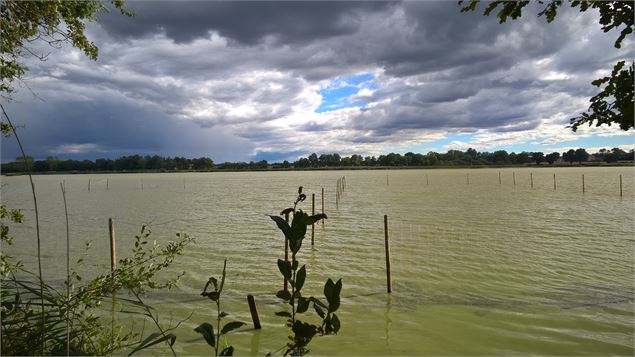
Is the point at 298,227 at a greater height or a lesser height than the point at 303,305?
greater

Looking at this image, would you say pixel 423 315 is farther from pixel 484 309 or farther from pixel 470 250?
pixel 470 250

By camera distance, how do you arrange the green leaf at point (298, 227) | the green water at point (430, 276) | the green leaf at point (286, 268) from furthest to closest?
the green water at point (430, 276) → the green leaf at point (286, 268) → the green leaf at point (298, 227)

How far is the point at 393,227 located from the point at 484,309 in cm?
1200

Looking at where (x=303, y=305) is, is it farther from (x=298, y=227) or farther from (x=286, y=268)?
(x=298, y=227)

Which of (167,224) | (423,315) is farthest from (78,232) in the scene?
(423,315)

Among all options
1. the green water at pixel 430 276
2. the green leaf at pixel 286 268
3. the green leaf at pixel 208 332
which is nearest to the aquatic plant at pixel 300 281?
the green leaf at pixel 286 268

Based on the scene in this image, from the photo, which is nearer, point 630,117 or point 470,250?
point 630,117

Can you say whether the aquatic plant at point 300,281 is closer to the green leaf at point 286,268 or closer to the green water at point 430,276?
the green leaf at point 286,268

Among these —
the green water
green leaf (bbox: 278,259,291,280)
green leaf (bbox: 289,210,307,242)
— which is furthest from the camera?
the green water

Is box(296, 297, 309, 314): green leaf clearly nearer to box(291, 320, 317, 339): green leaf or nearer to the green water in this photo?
box(291, 320, 317, 339): green leaf

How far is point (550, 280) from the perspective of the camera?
11219 mm

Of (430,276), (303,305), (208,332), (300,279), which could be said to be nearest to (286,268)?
(300,279)

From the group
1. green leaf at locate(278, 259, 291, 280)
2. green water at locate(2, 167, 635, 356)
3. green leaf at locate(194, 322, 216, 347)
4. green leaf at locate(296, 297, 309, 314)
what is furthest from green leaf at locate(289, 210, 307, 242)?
green water at locate(2, 167, 635, 356)

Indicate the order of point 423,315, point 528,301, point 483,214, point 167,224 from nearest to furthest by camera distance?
point 423,315 → point 528,301 → point 167,224 → point 483,214
